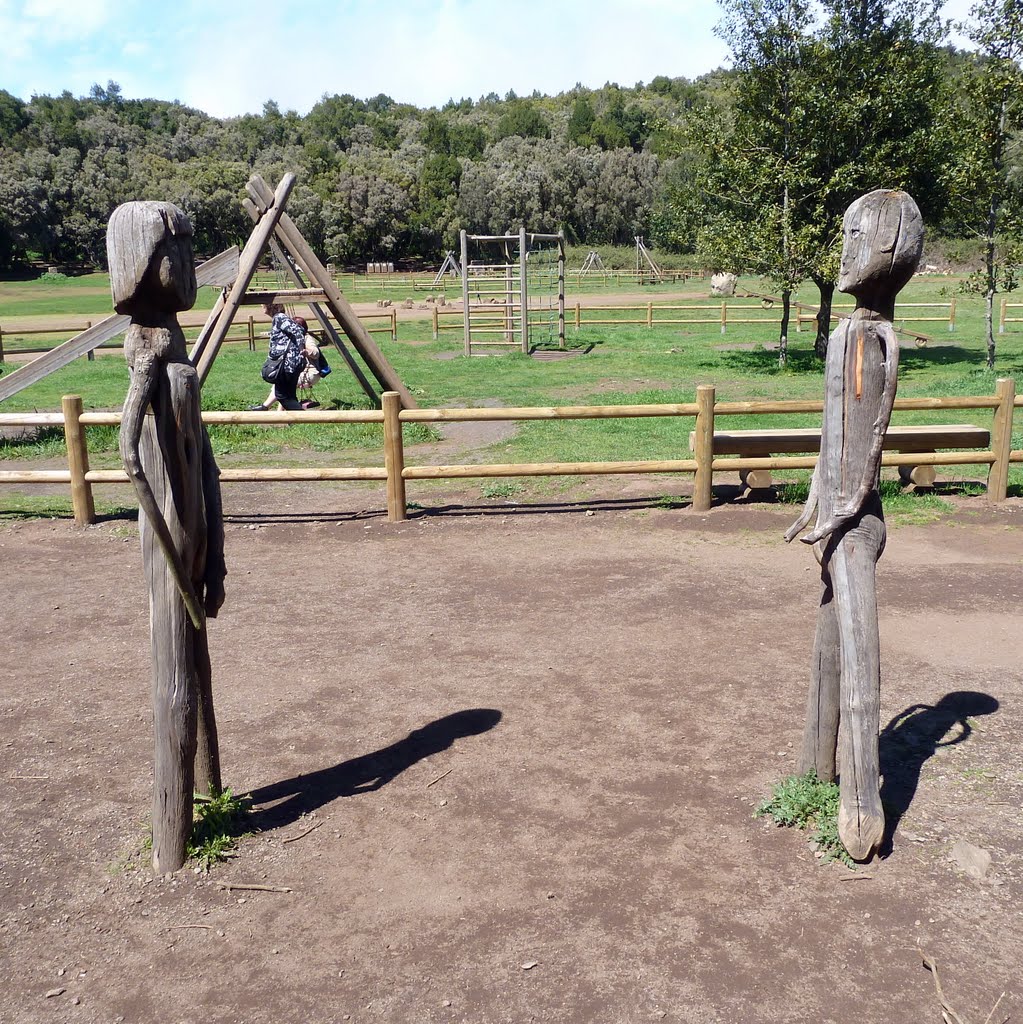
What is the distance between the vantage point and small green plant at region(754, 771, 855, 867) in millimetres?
4152

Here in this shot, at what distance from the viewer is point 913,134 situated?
17.2m

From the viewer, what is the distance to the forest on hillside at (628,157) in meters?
17.0

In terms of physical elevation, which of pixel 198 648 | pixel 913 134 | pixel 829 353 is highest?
pixel 913 134

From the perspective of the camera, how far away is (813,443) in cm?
953

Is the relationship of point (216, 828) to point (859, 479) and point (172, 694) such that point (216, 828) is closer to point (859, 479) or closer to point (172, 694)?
point (172, 694)

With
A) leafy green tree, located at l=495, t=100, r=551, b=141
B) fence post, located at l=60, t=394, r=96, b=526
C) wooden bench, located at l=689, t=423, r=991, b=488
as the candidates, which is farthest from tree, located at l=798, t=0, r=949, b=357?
leafy green tree, located at l=495, t=100, r=551, b=141

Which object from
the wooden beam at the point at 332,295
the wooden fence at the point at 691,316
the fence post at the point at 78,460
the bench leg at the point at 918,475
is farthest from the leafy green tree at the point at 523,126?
the fence post at the point at 78,460

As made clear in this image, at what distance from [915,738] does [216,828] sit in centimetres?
344

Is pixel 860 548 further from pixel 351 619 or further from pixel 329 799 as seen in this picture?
pixel 351 619

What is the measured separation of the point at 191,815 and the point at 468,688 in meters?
2.01

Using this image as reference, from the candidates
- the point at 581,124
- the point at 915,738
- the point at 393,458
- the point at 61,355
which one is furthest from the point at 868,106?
the point at 581,124

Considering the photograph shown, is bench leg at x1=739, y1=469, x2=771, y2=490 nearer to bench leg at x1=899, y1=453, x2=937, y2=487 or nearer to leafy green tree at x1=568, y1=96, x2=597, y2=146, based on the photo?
bench leg at x1=899, y1=453, x2=937, y2=487

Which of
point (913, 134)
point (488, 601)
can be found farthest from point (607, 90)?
point (488, 601)

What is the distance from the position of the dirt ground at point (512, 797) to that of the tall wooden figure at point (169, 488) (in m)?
0.53
